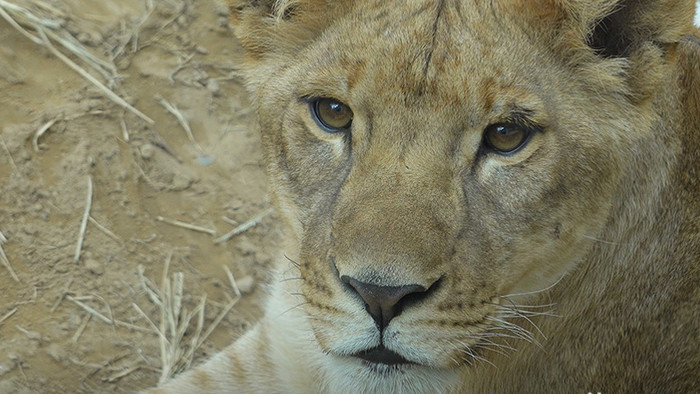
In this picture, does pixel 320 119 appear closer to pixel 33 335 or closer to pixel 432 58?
pixel 432 58

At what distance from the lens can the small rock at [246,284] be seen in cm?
527

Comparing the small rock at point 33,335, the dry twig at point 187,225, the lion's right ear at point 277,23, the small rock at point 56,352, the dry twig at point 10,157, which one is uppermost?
the lion's right ear at point 277,23

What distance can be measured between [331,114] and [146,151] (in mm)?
2435

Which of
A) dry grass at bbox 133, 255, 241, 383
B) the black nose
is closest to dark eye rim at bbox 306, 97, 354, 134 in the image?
the black nose

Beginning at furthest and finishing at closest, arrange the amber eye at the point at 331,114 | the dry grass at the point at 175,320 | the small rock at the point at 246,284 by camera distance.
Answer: the small rock at the point at 246,284
the dry grass at the point at 175,320
the amber eye at the point at 331,114

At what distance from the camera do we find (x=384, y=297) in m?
2.65

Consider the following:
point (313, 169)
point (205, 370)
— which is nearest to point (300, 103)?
point (313, 169)

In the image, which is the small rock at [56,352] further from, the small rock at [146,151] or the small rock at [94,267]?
the small rock at [146,151]

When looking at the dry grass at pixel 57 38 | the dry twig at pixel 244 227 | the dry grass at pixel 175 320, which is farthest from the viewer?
the dry grass at pixel 57 38

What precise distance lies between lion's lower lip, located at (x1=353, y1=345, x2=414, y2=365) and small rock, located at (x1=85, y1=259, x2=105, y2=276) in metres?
2.49

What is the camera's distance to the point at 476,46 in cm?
309

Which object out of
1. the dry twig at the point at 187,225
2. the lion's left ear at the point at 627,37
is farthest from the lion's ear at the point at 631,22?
the dry twig at the point at 187,225

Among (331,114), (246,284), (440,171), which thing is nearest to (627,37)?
(440,171)

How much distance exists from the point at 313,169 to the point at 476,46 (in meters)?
0.67
